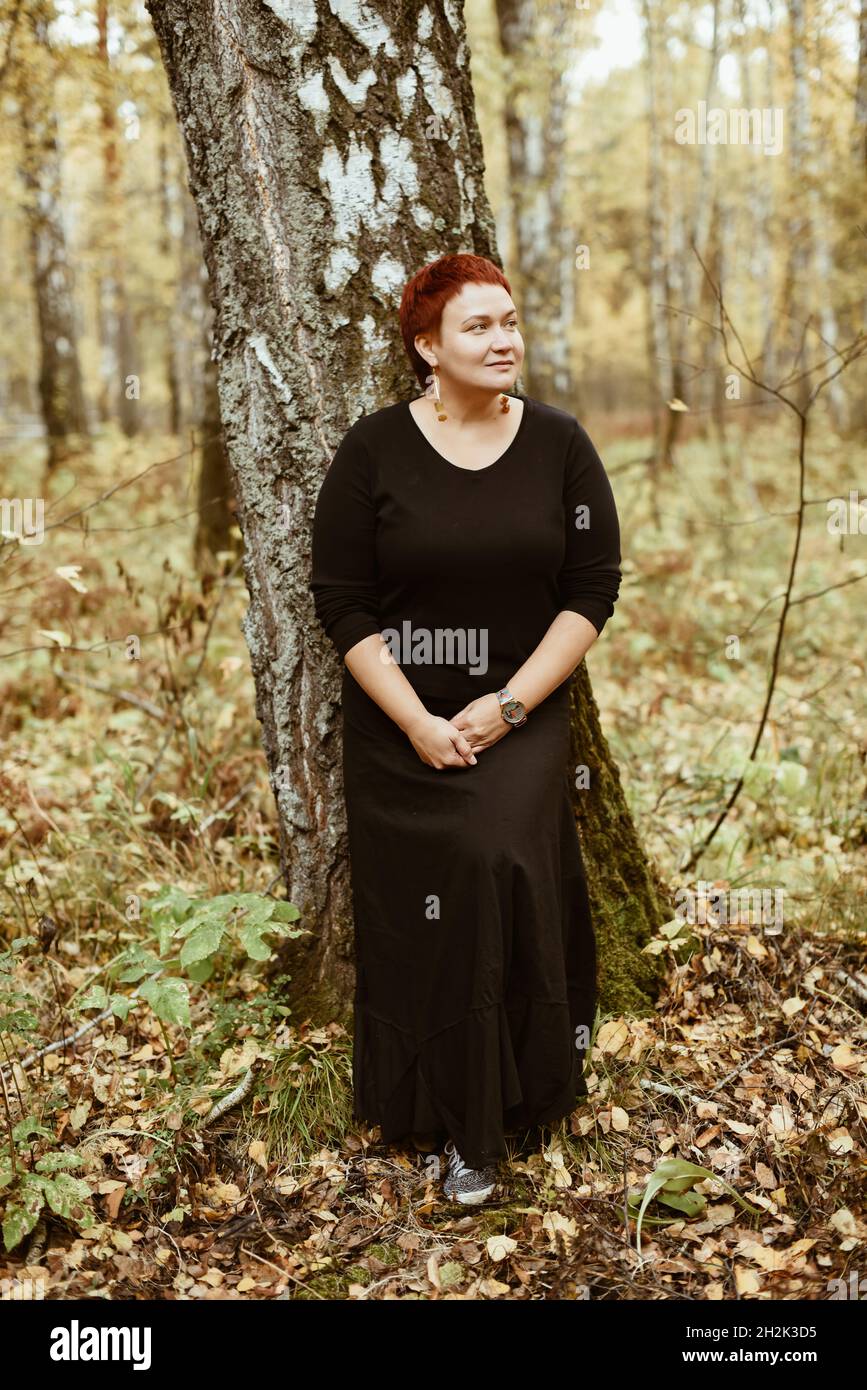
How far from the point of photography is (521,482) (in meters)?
2.69

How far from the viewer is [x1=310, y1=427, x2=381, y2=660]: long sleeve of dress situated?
106 inches

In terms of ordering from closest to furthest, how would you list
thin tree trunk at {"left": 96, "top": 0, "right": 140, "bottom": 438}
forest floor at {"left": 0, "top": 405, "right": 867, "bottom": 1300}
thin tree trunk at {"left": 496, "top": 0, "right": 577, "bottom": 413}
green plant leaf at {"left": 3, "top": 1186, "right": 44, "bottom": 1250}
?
green plant leaf at {"left": 3, "top": 1186, "right": 44, "bottom": 1250} < forest floor at {"left": 0, "top": 405, "right": 867, "bottom": 1300} < thin tree trunk at {"left": 96, "top": 0, "right": 140, "bottom": 438} < thin tree trunk at {"left": 496, "top": 0, "right": 577, "bottom": 413}

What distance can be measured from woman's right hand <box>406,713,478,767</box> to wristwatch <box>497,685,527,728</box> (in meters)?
0.13

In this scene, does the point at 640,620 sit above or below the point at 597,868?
above

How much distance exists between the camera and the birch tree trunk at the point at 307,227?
112 inches

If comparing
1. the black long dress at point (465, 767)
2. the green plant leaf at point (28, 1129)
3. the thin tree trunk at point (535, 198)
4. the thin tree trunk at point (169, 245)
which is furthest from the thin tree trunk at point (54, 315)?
the green plant leaf at point (28, 1129)

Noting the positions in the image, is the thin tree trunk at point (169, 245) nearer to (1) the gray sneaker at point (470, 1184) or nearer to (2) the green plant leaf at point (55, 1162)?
(2) the green plant leaf at point (55, 1162)

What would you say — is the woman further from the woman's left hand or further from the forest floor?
the forest floor

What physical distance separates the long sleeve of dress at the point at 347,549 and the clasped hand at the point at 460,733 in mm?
318

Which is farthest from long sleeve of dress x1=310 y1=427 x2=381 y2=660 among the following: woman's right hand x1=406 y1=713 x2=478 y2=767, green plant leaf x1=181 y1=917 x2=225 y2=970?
green plant leaf x1=181 y1=917 x2=225 y2=970

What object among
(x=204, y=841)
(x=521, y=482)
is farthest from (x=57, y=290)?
(x=521, y=482)

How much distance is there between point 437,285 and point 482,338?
0.64 feet
